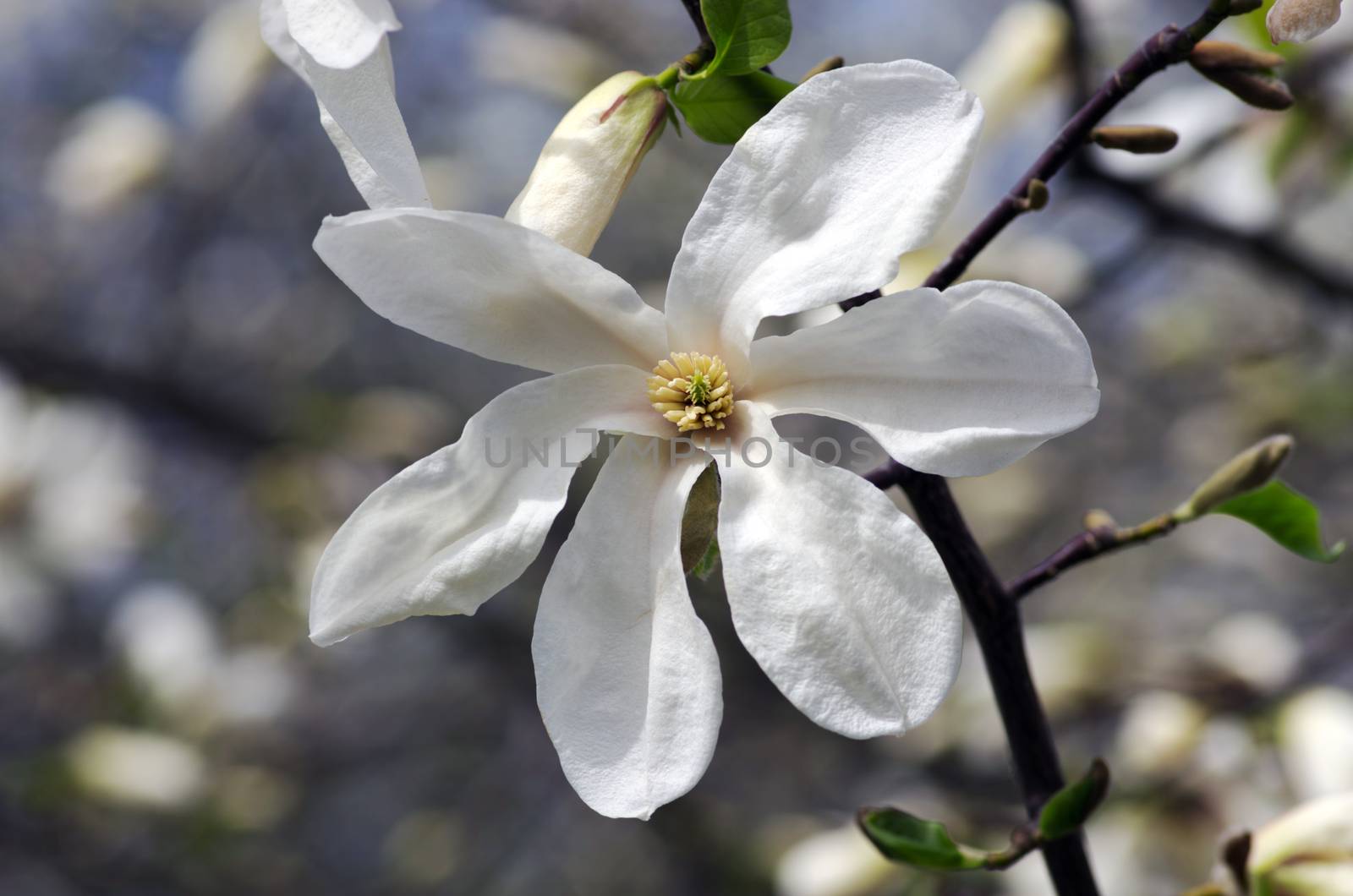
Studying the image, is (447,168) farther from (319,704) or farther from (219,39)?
(319,704)

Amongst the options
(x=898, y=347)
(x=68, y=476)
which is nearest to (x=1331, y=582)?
(x=898, y=347)

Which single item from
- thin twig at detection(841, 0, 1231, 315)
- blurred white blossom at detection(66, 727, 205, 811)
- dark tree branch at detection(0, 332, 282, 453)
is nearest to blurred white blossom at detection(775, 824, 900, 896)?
thin twig at detection(841, 0, 1231, 315)

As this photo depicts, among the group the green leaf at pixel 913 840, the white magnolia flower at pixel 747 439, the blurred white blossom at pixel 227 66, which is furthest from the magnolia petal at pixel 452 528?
the blurred white blossom at pixel 227 66

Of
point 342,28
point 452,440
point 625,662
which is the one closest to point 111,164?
point 452,440

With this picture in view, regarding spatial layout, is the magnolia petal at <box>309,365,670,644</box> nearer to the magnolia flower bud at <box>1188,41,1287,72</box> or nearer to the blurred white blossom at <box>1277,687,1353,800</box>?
the magnolia flower bud at <box>1188,41,1287,72</box>

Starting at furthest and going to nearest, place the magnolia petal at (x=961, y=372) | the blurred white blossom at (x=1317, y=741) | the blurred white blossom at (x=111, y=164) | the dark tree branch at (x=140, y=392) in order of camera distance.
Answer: the dark tree branch at (x=140, y=392)
the blurred white blossom at (x=111, y=164)
the blurred white blossom at (x=1317, y=741)
the magnolia petal at (x=961, y=372)

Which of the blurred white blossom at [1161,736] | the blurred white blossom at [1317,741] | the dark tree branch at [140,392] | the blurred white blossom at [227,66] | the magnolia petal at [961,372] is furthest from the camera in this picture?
the dark tree branch at [140,392]

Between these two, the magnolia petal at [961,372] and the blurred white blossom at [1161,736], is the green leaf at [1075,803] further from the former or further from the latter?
the blurred white blossom at [1161,736]
